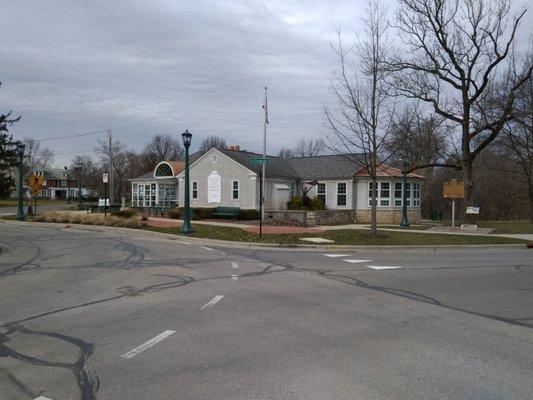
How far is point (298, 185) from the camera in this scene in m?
39.0

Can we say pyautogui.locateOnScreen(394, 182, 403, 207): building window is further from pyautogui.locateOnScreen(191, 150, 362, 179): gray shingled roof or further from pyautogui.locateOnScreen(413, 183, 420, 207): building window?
pyautogui.locateOnScreen(191, 150, 362, 179): gray shingled roof

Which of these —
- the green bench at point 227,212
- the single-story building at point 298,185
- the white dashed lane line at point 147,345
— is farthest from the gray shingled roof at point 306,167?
the white dashed lane line at point 147,345

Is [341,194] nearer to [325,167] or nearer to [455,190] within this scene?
[325,167]

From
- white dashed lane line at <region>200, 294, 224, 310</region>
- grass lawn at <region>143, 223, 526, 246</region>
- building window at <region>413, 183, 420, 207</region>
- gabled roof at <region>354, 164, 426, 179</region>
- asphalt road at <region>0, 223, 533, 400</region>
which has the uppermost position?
gabled roof at <region>354, 164, 426, 179</region>

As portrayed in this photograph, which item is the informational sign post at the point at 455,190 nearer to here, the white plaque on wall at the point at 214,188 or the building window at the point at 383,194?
the building window at the point at 383,194

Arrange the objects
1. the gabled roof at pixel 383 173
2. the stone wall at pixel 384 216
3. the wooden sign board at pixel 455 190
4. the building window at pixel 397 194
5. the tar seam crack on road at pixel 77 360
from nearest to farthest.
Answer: the tar seam crack on road at pixel 77 360
the wooden sign board at pixel 455 190
the gabled roof at pixel 383 173
the stone wall at pixel 384 216
the building window at pixel 397 194

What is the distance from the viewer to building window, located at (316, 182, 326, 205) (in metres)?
37.1

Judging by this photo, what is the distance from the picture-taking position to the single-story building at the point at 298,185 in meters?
35.1

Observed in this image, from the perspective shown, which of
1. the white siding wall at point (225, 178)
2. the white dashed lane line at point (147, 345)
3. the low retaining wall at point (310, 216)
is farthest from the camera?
the white siding wall at point (225, 178)

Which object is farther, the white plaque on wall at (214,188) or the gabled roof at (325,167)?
the white plaque on wall at (214,188)

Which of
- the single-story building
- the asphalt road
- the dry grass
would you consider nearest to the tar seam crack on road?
the asphalt road

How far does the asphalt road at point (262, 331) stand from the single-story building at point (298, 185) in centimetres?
2128

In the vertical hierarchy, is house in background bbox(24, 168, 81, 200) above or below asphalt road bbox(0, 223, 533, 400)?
above

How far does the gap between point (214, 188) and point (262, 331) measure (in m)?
30.8
